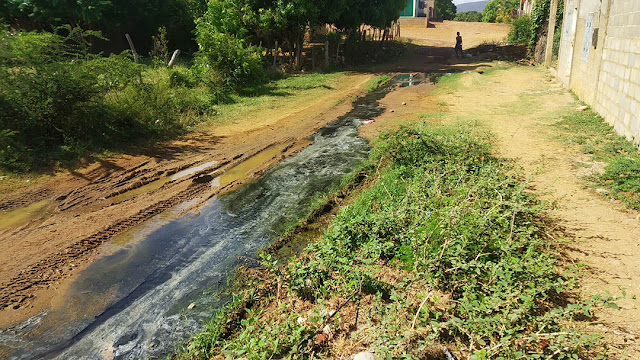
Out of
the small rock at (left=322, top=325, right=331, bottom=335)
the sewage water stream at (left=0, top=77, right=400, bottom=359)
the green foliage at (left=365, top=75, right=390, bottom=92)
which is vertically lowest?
the sewage water stream at (left=0, top=77, right=400, bottom=359)

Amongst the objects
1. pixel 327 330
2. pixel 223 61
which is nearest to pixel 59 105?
pixel 223 61

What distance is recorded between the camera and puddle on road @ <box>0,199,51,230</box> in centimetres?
552

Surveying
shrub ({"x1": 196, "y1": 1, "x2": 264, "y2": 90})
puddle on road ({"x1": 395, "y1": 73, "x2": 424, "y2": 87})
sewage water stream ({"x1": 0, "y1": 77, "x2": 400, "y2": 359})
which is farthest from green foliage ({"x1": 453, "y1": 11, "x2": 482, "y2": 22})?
sewage water stream ({"x1": 0, "y1": 77, "x2": 400, "y2": 359})

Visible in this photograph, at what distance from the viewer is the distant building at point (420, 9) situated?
35625 mm

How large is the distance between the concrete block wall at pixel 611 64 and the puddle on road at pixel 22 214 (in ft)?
30.3

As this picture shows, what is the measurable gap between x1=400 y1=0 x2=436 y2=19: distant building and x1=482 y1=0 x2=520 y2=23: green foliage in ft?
15.7

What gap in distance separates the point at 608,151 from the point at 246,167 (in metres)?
6.24

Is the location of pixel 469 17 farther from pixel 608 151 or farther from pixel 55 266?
pixel 55 266

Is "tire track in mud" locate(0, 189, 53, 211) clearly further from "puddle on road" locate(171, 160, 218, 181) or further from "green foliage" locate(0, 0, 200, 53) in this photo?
"green foliage" locate(0, 0, 200, 53)

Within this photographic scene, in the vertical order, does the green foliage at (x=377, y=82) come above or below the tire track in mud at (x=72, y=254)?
above

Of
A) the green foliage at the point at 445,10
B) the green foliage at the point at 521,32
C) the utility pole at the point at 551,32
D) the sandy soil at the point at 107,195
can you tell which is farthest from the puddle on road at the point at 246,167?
the green foliage at the point at 445,10

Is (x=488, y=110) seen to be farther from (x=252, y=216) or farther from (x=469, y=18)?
(x=469, y=18)

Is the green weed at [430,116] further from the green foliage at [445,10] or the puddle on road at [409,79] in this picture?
the green foliage at [445,10]

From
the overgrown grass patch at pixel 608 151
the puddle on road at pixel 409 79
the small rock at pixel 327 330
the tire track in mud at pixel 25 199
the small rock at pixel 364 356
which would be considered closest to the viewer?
the small rock at pixel 364 356
